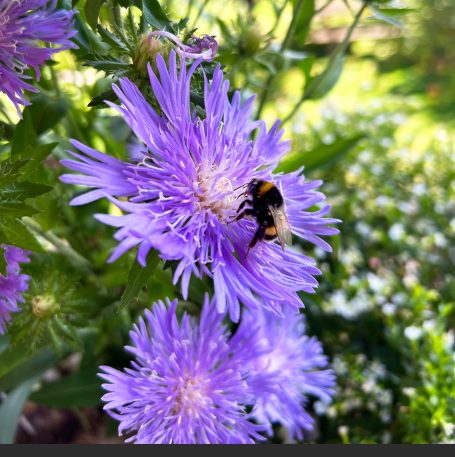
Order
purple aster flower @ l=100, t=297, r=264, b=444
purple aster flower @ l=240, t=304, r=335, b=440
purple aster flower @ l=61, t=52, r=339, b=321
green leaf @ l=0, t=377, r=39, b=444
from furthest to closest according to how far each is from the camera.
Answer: green leaf @ l=0, t=377, r=39, b=444
purple aster flower @ l=240, t=304, r=335, b=440
purple aster flower @ l=100, t=297, r=264, b=444
purple aster flower @ l=61, t=52, r=339, b=321

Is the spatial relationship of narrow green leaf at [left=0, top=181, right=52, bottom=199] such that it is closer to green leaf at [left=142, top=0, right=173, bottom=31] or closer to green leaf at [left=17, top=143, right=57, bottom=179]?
green leaf at [left=17, top=143, right=57, bottom=179]

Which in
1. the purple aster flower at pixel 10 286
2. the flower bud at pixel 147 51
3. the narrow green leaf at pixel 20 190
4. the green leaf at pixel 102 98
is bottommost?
the purple aster flower at pixel 10 286

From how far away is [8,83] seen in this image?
1.33 ft

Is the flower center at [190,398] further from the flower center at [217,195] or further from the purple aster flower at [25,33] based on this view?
the purple aster flower at [25,33]

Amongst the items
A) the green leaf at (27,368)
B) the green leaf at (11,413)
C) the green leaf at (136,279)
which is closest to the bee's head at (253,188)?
the green leaf at (136,279)

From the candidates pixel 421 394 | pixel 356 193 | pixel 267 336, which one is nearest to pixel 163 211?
pixel 267 336

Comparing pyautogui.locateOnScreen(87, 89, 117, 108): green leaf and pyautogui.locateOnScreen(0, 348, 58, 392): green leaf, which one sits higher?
pyautogui.locateOnScreen(87, 89, 117, 108): green leaf

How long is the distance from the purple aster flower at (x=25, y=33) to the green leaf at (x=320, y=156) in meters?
0.31

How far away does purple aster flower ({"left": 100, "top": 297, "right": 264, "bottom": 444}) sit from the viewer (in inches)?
17.4

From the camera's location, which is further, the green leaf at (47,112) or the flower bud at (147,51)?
the green leaf at (47,112)

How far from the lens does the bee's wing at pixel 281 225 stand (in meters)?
0.40

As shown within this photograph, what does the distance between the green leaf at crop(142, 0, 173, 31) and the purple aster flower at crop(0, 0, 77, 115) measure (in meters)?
0.05

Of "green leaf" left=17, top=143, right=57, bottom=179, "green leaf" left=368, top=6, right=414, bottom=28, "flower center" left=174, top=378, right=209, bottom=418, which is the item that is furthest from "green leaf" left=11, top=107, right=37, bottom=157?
"green leaf" left=368, top=6, right=414, bottom=28

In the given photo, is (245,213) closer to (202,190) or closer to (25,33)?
(202,190)
